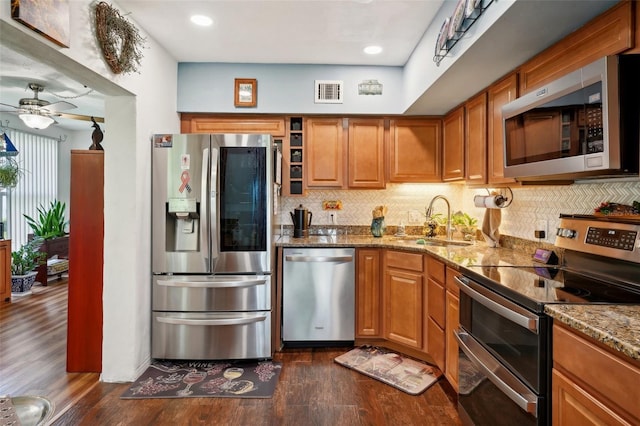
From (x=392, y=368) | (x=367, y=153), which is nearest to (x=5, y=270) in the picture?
(x=367, y=153)

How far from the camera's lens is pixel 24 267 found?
480cm

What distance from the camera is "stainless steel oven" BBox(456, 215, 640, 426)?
4.28ft

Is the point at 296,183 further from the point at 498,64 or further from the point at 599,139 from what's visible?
the point at 599,139

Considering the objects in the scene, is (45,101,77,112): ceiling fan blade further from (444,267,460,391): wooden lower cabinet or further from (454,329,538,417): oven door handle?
(454,329,538,417): oven door handle

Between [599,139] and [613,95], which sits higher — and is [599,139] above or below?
below

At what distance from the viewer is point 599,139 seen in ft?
4.58

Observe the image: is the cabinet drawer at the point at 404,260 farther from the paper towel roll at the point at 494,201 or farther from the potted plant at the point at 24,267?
the potted plant at the point at 24,267

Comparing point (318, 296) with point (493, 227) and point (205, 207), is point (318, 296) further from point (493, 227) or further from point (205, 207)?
point (493, 227)

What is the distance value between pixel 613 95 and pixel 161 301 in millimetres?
2984

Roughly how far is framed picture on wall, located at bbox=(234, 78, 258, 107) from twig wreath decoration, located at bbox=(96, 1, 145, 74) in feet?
3.13

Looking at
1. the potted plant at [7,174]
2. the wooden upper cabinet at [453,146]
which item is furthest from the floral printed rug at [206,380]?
the potted plant at [7,174]

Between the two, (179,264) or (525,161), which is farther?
(179,264)

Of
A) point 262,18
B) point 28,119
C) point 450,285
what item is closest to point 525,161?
point 450,285

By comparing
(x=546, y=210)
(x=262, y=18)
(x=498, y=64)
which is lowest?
(x=546, y=210)
